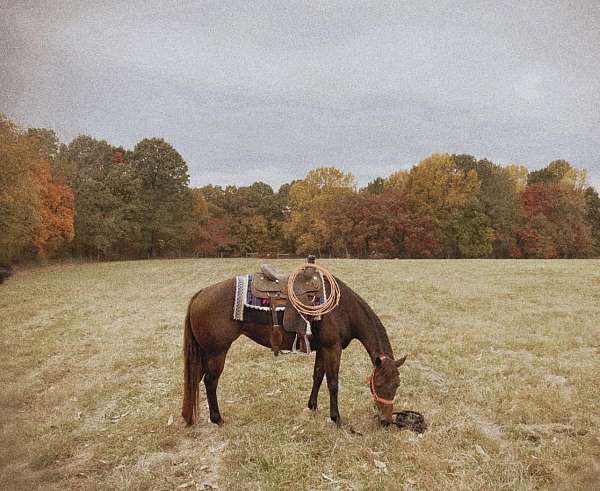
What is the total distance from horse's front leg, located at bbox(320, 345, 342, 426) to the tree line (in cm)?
2832

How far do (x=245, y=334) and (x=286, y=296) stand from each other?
792mm

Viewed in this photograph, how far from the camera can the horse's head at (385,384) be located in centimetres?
470

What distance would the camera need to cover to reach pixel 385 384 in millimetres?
4715

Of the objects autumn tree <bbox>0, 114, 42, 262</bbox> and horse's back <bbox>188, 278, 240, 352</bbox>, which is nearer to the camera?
horse's back <bbox>188, 278, 240, 352</bbox>

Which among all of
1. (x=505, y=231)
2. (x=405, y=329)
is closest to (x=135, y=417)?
(x=405, y=329)

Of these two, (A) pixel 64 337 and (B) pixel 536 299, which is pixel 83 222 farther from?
(B) pixel 536 299

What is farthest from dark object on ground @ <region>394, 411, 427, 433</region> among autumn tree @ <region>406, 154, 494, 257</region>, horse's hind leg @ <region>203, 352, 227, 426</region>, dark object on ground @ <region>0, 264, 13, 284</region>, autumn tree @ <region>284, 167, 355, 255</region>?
autumn tree @ <region>284, 167, 355, 255</region>

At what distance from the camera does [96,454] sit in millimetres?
4328

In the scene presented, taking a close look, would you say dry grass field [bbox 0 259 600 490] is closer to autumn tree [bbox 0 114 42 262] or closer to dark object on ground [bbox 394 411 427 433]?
dark object on ground [bbox 394 411 427 433]

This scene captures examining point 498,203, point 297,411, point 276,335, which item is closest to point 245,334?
point 276,335

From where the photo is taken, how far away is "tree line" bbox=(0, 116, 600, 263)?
108ft

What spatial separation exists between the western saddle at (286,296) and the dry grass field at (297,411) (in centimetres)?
124

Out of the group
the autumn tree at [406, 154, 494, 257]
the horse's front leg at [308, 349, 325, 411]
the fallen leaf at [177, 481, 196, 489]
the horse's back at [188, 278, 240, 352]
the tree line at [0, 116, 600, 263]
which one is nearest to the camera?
the fallen leaf at [177, 481, 196, 489]

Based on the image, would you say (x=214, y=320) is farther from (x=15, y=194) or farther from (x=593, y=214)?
(x=593, y=214)
